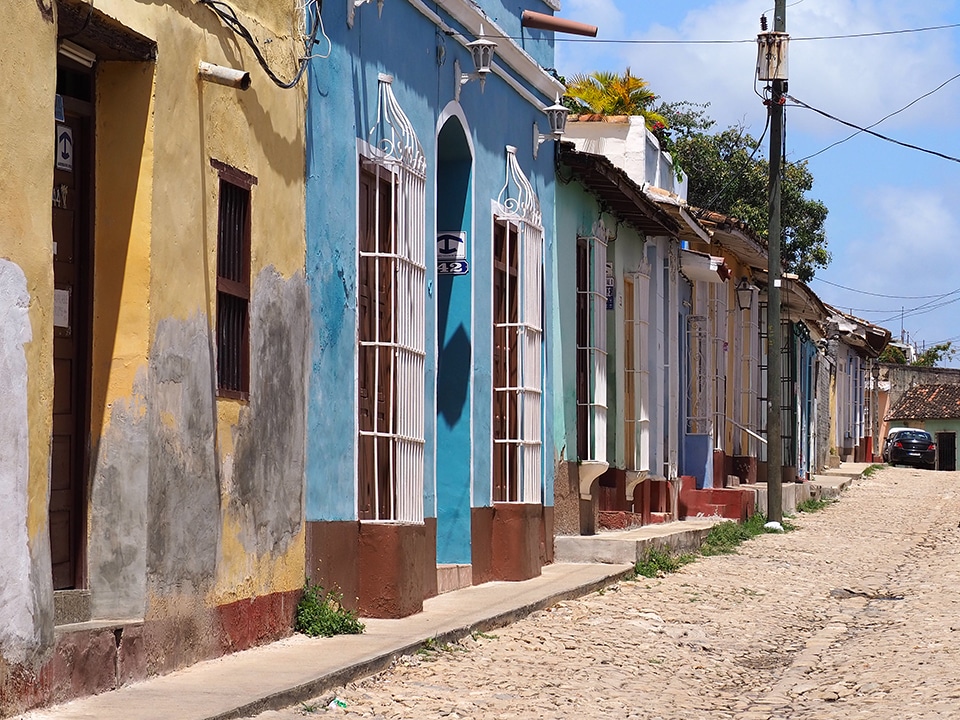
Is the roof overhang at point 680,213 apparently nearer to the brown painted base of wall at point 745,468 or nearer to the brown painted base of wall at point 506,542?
the brown painted base of wall at point 745,468

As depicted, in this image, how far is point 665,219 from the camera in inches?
733

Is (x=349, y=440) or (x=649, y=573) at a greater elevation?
(x=349, y=440)

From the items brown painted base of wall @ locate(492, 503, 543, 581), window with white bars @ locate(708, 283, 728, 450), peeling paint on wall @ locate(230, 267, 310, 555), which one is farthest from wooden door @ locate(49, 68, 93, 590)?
window with white bars @ locate(708, 283, 728, 450)

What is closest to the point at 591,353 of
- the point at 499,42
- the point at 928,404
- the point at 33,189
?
the point at 499,42

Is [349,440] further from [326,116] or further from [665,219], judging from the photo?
[665,219]

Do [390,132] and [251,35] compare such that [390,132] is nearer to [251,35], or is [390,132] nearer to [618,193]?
[251,35]

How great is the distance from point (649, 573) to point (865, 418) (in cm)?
4093

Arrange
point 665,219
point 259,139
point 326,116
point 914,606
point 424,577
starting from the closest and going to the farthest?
1. point 259,139
2. point 326,116
3. point 424,577
4. point 914,606
5. point 665,219

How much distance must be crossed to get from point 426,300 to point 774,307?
1107 centimetres

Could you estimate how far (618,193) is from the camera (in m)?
16.9

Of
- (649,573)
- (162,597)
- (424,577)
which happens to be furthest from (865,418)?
(162,597)

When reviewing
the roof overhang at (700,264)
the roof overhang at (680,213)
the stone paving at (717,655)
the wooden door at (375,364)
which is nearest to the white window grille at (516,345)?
the stone paving at (717,655)

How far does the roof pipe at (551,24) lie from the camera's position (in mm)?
14438

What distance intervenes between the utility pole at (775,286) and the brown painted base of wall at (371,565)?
1191 cm
